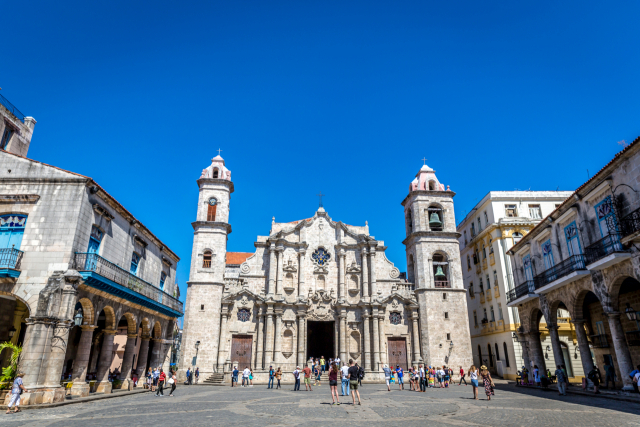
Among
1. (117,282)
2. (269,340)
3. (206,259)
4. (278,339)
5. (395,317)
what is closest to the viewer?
(117,282)

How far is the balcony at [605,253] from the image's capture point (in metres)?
16.3

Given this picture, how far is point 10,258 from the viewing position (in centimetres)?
1647

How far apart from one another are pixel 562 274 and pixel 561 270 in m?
0.37

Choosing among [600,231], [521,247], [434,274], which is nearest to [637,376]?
[600,231]

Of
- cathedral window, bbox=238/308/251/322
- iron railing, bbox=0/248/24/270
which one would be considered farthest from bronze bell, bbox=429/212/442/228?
iron railing, bbox=0/248/24/270

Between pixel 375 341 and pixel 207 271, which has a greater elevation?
pixel 207 271

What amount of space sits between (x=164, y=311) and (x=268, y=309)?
10.1 metres

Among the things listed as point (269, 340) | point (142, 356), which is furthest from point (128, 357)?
point (269, 340)

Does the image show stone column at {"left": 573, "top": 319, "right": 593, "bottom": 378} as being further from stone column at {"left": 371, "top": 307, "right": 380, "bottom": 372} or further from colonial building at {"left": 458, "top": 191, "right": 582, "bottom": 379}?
stone column at {"left": 371, "top": 307, "right": 380, "bottom": 372}

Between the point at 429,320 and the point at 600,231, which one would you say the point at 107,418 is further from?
the point at 429,320

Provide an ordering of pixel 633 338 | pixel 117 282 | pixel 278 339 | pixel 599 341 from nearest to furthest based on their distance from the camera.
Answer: pixel 117 282 < pixel 633 338 < pixel 599 341 < pixel 278 339

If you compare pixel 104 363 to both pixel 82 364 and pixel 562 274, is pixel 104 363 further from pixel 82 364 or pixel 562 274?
pixel 562 274

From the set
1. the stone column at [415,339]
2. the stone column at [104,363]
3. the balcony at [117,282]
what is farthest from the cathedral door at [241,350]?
the stone column at [104,363]

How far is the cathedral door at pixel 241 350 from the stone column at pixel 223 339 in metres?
0.84
